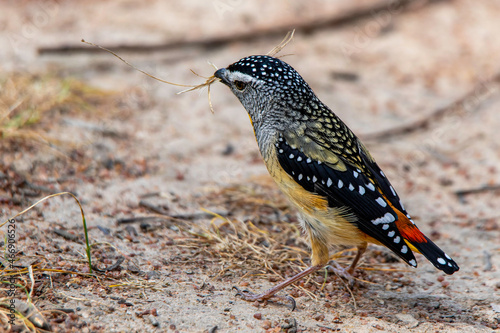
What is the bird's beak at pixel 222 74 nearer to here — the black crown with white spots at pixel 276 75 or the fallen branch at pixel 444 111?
the black crown with white spots at pixel 276 75

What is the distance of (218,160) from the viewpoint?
6.73m

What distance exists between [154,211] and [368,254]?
2210 mm

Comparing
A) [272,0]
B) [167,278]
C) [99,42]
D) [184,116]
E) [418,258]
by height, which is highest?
[272,0]

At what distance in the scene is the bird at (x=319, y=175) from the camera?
158 inches

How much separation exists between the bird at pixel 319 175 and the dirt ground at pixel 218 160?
1.64ft

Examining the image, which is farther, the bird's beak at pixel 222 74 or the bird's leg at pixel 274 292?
the bird's beak at pixel 222 74

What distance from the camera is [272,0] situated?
10109 millimetres

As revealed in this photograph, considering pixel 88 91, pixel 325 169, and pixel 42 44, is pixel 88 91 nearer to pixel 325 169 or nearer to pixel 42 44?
pixel 42 44

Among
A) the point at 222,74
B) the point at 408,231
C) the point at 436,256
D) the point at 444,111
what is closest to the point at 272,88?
the point at 222,74

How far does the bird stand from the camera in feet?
13.2

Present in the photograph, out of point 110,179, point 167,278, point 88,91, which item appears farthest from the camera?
point 88,91

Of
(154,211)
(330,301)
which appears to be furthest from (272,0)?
(330,301)

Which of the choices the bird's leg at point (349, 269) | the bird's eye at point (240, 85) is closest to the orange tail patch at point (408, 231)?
the bird's leg at point (349, 269)

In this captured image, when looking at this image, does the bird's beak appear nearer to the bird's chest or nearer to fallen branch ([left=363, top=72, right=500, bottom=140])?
the bird's chest
